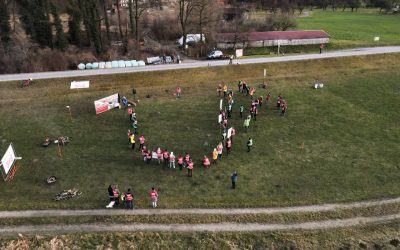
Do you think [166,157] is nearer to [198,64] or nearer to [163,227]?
[163,227]

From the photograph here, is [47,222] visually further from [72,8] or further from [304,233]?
[72,8]

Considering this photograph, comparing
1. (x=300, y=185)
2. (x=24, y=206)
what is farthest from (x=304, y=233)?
(x=24, y=206)

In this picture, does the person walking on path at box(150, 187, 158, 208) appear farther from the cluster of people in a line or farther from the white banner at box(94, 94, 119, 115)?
the white banner at box(94, 94, 119, 115)

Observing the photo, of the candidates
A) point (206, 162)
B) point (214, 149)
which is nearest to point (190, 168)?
point (206, 162)

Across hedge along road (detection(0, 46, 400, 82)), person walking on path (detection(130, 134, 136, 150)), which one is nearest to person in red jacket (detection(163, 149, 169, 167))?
person walking on path (detection(130, 134, 136, 150))

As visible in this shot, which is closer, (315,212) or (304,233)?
(304,233)

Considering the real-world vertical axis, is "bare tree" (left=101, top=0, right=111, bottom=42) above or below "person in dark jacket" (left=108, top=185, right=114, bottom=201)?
above
